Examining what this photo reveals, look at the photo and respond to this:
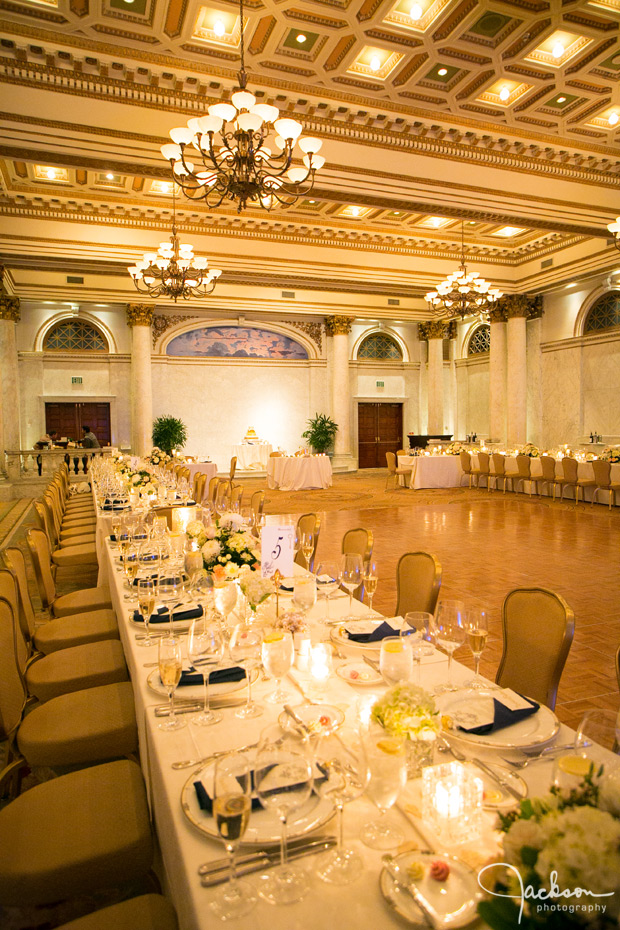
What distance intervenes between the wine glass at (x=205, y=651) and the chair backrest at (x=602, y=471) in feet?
33.9

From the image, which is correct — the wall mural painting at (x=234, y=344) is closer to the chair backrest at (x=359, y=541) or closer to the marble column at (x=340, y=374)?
the marble column at (x=340, y=374)

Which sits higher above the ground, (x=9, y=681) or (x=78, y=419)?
(x=78, y=419)

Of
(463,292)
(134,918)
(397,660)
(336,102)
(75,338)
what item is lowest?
(134,918)

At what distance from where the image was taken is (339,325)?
17.7 meters

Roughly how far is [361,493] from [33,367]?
967cm

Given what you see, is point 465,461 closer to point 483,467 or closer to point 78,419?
point 483,467

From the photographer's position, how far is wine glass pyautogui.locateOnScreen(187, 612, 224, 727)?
1683 millimetres

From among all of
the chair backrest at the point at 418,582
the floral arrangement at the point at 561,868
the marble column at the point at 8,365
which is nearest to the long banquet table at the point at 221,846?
the floral arrangement at the point at 561,868

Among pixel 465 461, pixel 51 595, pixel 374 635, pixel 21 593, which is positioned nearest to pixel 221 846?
pixel 374 635

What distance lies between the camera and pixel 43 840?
5.34 feet

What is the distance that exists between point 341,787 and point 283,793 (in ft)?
0.54

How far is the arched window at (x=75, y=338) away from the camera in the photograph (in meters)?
16.1

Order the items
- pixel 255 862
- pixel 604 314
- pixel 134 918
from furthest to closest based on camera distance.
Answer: pixel 604 314, pixel 134 918, pixel 255 862

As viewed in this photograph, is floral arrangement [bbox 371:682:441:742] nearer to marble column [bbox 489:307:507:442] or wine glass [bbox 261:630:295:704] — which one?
wine glass [bbox 261:630:295:704]
